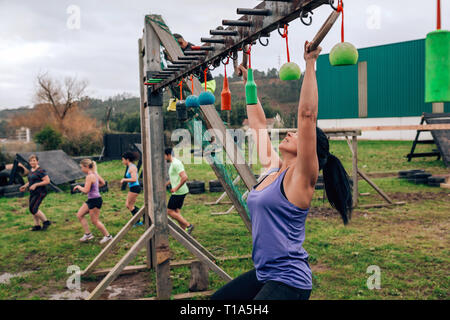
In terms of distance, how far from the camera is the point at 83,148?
26.5 metres

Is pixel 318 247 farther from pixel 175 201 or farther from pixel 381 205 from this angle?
pixel 381 205

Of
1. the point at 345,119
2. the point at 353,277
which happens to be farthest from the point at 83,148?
the point at 353,277

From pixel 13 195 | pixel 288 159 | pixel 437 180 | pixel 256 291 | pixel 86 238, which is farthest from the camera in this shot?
pixel 13 195

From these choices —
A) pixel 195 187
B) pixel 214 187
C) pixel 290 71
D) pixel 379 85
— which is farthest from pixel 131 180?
pixel 379 85

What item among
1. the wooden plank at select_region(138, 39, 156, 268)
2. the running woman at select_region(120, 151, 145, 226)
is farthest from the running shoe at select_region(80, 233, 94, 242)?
the wooden plank at select_region(138, 39, 156, 268)

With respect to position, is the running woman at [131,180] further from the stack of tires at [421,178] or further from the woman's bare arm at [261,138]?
the stack of tires at [421,178]

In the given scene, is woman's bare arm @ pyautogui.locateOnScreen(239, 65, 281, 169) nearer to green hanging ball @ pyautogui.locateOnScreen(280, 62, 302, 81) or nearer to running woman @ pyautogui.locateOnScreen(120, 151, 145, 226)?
green hanging ball @ pyautogui.locateOnScreen(280, 62, 302, 81)

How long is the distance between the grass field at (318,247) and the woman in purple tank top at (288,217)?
2647 millimetres

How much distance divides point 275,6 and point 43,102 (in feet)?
131

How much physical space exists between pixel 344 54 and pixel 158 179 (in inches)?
131

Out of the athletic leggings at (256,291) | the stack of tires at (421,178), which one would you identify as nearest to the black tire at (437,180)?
the stack of tires at (421,178)

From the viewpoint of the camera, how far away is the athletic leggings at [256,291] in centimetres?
228

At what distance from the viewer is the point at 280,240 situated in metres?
2.35
